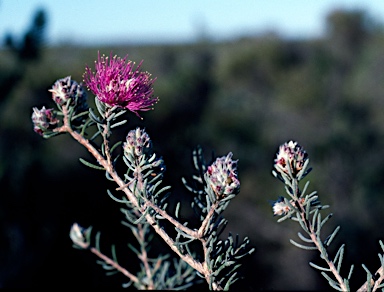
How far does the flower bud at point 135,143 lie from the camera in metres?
0.59

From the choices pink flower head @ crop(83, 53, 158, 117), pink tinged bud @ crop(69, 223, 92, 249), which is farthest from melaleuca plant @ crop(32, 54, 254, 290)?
pink tinged bud @ crop(69, 223, 92, 249)

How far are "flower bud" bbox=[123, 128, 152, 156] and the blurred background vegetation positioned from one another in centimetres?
13

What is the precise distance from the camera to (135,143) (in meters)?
0.59

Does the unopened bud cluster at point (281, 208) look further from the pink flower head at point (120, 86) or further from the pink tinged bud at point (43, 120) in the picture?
the pink tinged bud at point (43, 120)

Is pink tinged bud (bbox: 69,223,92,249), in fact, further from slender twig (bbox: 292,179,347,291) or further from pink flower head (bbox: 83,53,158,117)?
slender twig (bbox: 292,179,347,291)

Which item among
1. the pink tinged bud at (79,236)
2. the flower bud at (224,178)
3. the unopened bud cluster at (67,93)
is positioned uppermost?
the unopened bud cluster at (67,93)

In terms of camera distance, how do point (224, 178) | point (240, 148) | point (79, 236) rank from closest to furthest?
point (224, 178) < point (79, 236) < point (240, 148)

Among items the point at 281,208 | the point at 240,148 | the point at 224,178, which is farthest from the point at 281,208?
the point at 240,148

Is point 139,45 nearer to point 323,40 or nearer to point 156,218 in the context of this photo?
point 323,40

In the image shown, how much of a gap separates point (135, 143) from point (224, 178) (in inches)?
5.1

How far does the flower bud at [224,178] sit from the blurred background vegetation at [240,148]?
0.13 m

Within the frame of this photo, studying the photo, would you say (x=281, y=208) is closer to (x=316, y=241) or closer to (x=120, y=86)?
(x=316, y=241)

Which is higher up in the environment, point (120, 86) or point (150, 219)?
point (120, 86)

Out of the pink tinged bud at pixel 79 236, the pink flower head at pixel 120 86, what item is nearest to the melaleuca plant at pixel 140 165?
the pink flower head at pixel 120 86
